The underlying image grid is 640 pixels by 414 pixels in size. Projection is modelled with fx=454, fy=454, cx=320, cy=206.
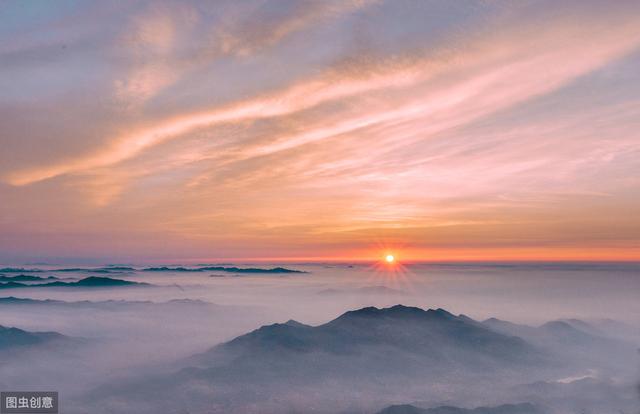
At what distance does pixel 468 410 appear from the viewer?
114562mm

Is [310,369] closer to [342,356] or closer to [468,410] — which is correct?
[342,356]

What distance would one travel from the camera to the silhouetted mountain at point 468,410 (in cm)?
11031

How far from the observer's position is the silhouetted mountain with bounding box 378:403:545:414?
362 feet

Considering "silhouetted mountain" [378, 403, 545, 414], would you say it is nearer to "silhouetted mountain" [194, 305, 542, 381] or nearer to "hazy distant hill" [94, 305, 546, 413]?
"hazy distant hill" [94, 305, 546, 413]

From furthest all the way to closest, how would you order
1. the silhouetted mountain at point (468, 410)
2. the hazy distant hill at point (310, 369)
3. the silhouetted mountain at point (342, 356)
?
the silhouetted mountain at point (342, 356) < the hazy distant hill at point (310, 369) < the silhouetted mountain at point (468, 410)

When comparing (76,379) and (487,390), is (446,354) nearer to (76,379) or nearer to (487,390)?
(487,390)

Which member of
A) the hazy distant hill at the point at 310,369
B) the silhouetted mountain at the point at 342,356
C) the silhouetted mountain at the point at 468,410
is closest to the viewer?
the silhouetted mountain at the point at 468,410

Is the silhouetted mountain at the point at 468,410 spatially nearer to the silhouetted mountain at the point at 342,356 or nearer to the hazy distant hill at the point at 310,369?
the hazy distant hill at the point at 310,369

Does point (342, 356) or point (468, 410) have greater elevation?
point (468, 410)

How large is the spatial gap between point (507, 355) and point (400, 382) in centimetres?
5678

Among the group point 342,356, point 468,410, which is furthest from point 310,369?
point 468,410

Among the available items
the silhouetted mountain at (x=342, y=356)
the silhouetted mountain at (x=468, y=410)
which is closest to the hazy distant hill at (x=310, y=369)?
the silhouetted mountain at (x=342, y=356)

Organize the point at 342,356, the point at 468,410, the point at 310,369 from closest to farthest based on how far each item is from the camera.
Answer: the point at 468,410 < the point at 310,369 < the point at 342,356

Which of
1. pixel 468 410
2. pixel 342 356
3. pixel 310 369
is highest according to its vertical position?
pixel 468 410
